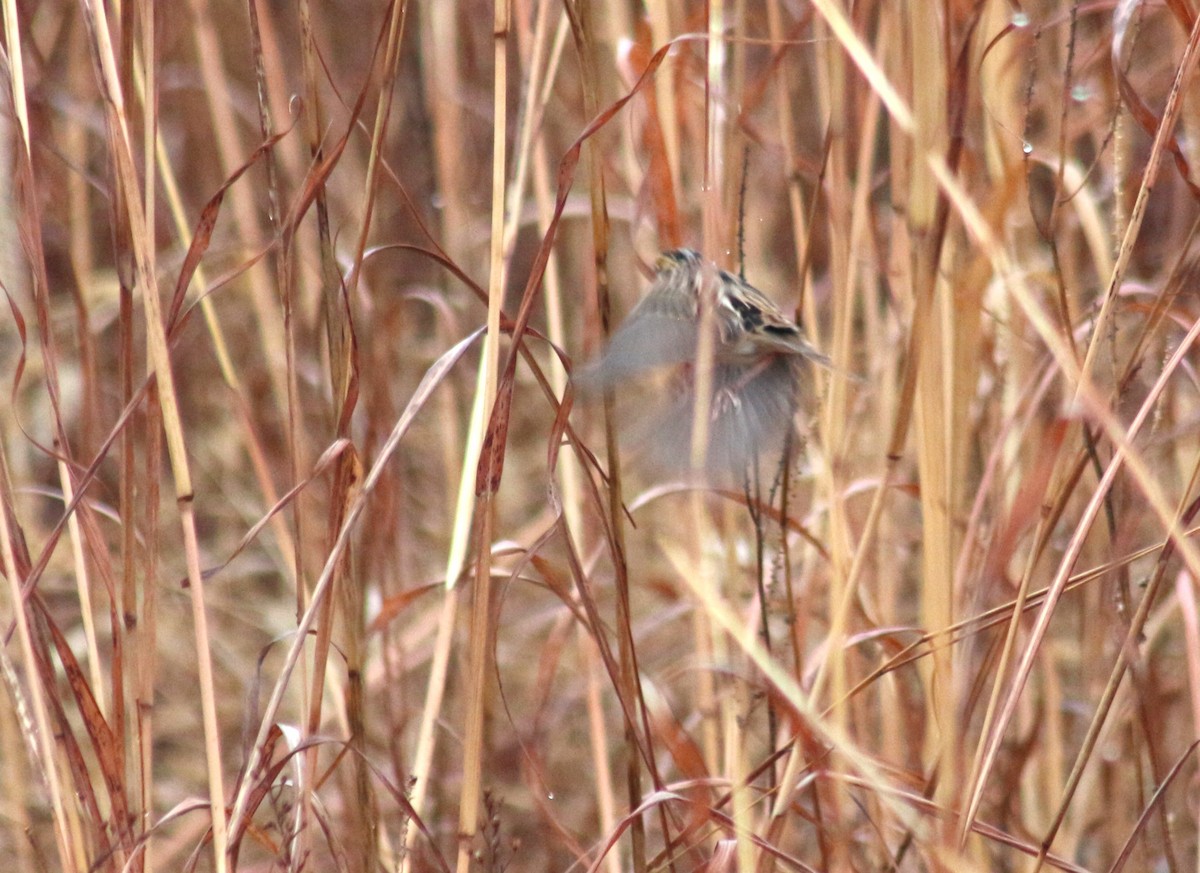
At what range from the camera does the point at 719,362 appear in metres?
0.63

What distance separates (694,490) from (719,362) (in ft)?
0.22

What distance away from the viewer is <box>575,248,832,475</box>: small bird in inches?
22.0

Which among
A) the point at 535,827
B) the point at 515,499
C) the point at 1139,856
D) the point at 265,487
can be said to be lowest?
the point at 535,827

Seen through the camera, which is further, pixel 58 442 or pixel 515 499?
pixel 515 499

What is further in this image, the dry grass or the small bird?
the small bird

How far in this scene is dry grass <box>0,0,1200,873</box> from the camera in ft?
1.50

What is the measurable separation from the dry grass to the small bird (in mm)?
24

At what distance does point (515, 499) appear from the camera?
166cm

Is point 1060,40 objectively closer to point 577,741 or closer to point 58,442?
point 58,442

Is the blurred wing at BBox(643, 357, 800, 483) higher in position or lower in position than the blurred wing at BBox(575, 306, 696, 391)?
lower

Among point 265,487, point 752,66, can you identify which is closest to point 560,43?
point 265,487

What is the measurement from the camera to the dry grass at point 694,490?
0.46 metres

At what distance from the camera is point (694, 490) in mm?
621

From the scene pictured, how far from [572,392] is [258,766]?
0.20 meters
